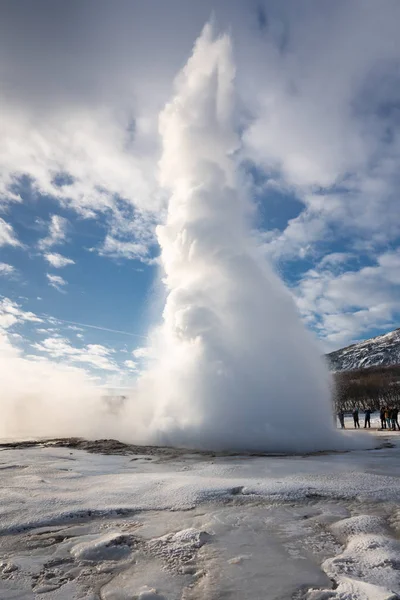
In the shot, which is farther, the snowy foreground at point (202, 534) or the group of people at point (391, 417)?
the group of people at point (391, 417)

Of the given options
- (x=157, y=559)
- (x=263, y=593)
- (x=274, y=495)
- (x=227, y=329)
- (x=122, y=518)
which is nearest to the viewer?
(x=263, y=593)

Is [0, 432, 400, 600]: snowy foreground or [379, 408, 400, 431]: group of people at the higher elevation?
[379, 408, 400, 431]: group of people

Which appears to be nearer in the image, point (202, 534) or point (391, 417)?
point (202, 534)

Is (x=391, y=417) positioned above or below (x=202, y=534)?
above

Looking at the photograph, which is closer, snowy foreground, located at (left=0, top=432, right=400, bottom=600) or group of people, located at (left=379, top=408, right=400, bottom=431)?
snowy foreground, located at (left=0, top=432, right=400, bottom=600)

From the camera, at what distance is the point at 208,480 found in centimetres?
818

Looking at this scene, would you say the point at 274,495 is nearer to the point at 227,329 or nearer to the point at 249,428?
the point at 249,428

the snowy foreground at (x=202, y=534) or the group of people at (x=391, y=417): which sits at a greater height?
the group of people at (x=391, y=417)

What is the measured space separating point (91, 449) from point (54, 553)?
1083cm

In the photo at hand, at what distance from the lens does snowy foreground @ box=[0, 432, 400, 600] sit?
150 inches

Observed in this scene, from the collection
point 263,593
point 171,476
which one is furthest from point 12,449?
point 263,593

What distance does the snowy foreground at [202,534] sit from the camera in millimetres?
3805

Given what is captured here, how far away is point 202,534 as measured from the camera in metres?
5.11

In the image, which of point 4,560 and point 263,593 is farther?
point 4,560
